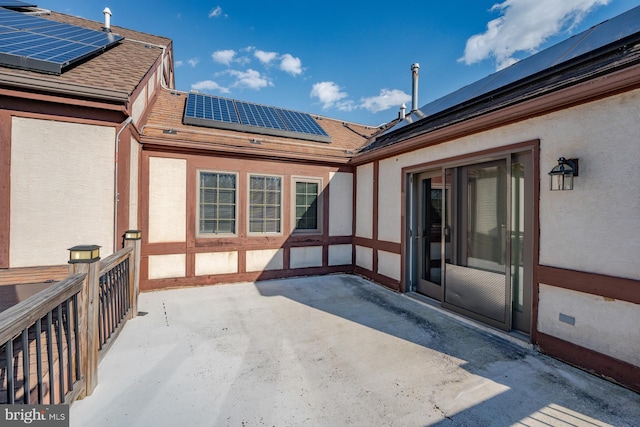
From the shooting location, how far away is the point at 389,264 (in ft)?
17.5

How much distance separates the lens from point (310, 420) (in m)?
1.93

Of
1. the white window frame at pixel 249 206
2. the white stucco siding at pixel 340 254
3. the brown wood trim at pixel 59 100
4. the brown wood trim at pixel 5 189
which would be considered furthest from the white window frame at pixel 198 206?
the brown wood trim at pixel 5 189

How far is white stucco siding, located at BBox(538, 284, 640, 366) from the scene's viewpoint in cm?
234

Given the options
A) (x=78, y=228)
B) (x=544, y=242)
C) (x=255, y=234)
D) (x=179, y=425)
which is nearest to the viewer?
(x=179, y=425)

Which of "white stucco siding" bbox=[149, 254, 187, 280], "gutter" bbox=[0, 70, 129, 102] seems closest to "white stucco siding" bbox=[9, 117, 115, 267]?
"gutter" bbox=[0, 70, 129, 102]

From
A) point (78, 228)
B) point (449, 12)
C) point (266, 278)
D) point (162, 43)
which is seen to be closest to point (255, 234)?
point (266, 278)

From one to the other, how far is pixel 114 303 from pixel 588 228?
4.97 metres

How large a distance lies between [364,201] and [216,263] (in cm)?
342

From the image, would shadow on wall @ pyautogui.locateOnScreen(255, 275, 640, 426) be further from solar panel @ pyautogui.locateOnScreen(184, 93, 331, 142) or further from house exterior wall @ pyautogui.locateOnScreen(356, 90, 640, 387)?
solar panel @ pyautogui.locateOnScreen(184, 93, 331, 142)

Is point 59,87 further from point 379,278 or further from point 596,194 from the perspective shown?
point 596,194

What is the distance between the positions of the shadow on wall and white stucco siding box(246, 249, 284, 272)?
1.96m

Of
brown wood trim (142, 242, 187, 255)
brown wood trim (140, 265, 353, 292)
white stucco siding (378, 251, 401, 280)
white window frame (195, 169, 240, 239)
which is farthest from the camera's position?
white window frame (195, 169, 240, 239)

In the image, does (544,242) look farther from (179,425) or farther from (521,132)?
(179,425)

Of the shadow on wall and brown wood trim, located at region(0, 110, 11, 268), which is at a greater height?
brown wood trim, located at region(0, 110, 11, 268)
